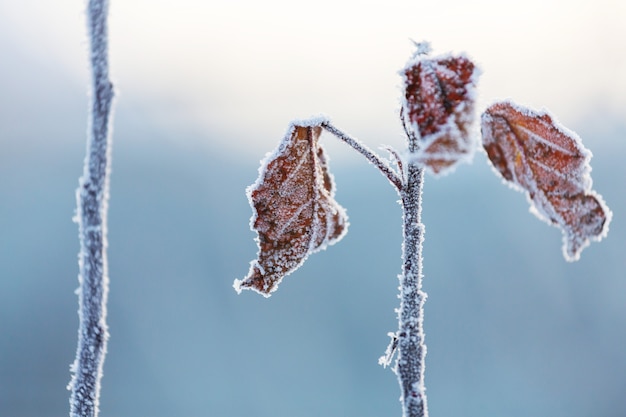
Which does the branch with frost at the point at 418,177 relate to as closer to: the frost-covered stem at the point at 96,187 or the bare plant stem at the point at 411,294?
the bare plant stem at the point at 411,294

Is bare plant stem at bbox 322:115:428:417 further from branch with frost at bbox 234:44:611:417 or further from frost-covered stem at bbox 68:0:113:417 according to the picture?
frost-covered stem at bbox 68:0:113:417

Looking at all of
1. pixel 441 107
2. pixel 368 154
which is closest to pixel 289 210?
pixel 368 154

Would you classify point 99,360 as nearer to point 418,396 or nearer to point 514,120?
point 418,396

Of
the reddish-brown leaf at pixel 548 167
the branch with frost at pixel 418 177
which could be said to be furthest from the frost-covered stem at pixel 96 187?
the reddish-brown leaf at pixel 548 167

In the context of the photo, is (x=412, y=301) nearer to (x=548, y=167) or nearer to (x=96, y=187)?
(x=548, y=167)

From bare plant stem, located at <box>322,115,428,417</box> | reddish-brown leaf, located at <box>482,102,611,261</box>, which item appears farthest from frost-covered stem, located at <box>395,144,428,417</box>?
reddish-brown leaf, located at <box>482,102,611,261</box>
